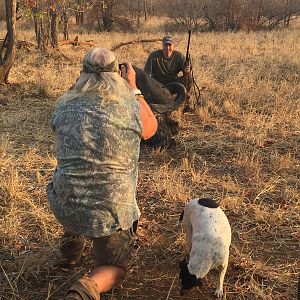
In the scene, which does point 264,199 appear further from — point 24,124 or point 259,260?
point 24,124

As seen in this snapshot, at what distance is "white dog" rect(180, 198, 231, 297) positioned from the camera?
2789 mm

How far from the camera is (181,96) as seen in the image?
17.4 feet

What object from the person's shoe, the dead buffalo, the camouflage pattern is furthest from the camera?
the dead buffalo

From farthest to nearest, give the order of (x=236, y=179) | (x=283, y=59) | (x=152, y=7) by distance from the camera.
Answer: (x=152, y=7)
(x=283, y=59)
(x=236, y=179)

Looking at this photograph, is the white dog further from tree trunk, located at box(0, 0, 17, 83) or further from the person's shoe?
tree trunk, located at box(0, 0, 17, 83)

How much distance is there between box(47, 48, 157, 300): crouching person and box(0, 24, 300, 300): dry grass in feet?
1.94

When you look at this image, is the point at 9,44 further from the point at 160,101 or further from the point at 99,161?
the point at 99,161

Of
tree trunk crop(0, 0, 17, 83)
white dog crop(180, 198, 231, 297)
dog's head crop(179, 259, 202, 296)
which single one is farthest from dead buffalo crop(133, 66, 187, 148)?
tree trunk crop(0, 0, 17, 83)

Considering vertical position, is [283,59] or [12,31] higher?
[12,31]

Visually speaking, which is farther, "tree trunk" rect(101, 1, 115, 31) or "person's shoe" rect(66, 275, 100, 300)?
"tree trunk" rect(101, 1, 115, 31)

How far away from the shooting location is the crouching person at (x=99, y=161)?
100 inches

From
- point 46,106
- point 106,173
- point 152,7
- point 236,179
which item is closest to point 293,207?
point 236,179

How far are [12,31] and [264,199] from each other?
6594 millimetres

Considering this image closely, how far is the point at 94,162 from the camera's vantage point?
256cm
